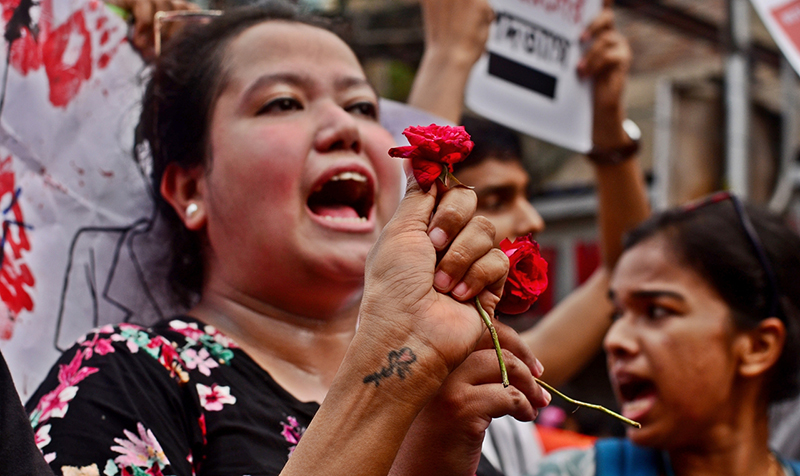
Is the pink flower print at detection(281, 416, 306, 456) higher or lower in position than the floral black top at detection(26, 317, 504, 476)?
lower

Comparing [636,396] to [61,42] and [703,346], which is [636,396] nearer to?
[703,346]

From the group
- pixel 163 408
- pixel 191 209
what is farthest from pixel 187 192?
pixel 163 408

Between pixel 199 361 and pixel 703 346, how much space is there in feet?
4.47

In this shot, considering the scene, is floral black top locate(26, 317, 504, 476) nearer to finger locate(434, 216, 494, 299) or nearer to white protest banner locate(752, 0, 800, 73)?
finger locate(434, 216, 494, 299)

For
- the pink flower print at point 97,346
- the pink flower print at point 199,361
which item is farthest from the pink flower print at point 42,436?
the pink flower print at point 199,361

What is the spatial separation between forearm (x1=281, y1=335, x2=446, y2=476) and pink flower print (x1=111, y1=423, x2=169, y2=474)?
255 mm

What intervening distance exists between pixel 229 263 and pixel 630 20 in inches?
338

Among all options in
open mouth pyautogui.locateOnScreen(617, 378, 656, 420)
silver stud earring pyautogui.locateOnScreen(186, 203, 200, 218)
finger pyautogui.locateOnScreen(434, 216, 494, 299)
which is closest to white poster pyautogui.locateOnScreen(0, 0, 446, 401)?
silver stud earring pyautogui.locateOnScreen(186, 203, 200, 218)

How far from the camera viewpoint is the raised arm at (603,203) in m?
2.75

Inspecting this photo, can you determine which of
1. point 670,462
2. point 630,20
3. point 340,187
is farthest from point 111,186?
point 630,20

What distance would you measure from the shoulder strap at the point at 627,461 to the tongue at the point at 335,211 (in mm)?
1183

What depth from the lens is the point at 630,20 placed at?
9109 millimetres

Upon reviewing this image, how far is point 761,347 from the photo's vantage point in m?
2.16

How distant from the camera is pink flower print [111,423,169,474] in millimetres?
1046
